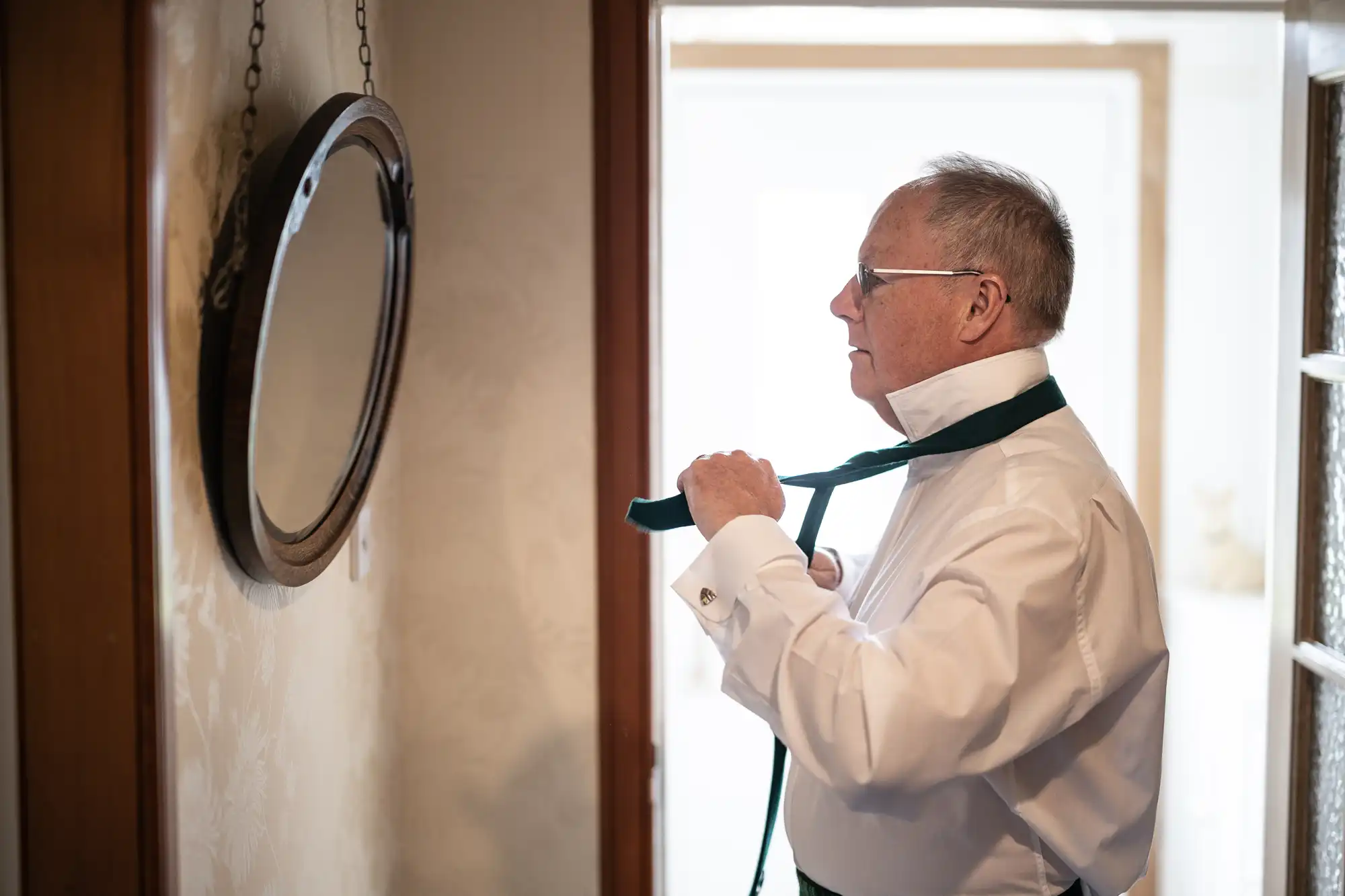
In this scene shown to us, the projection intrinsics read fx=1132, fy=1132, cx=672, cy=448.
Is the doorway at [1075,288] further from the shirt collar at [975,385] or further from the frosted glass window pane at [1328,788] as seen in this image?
the shirt collar at [975,385]

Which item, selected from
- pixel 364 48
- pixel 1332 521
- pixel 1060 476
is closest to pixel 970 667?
pixel 1060 476

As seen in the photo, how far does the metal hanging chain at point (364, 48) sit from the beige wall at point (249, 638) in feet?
0.07

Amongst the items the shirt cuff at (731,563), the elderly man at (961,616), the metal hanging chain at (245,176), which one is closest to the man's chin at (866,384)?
the elderly man at (961,616)

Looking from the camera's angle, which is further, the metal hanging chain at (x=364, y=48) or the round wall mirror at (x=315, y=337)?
the metal hanging chain at (x=364, y=48)

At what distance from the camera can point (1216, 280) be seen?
3102mm

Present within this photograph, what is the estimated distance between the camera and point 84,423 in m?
0.86

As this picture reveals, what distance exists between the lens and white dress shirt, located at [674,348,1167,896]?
1002 millimetres

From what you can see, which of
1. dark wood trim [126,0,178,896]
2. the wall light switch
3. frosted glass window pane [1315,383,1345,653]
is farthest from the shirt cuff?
frosted glass window pane [1315,383,1345,653]

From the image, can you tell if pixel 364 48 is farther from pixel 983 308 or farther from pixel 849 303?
pixel 983 308

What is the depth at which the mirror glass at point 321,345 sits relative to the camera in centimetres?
113

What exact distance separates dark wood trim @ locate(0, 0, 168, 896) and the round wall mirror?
0.14 metres

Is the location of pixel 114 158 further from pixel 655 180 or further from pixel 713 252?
pixel 713 252

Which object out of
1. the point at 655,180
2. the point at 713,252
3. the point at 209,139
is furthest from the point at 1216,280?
the point at 209,139

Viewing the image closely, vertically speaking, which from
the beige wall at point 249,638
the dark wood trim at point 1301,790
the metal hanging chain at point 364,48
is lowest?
the dark wood trim at point 1301,790
